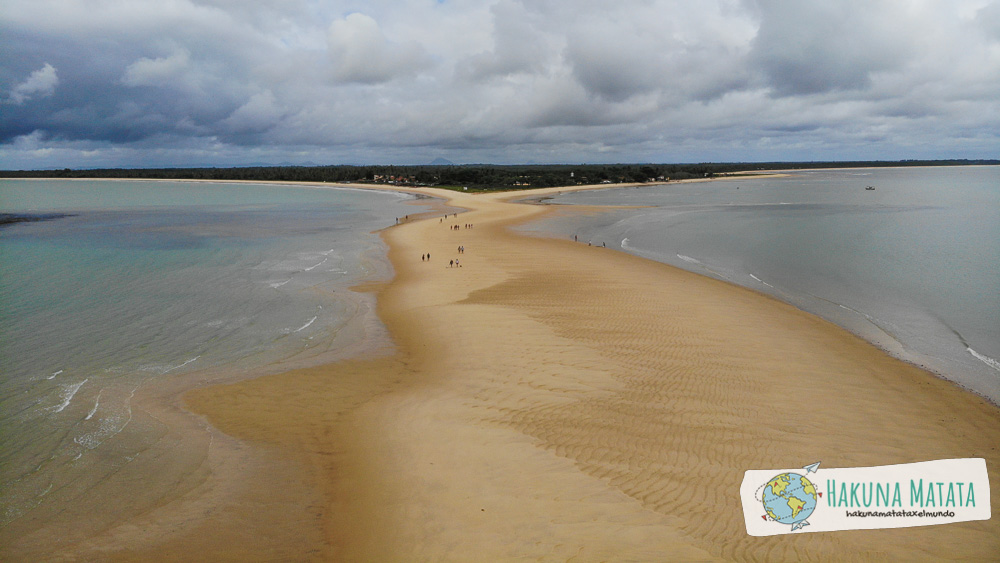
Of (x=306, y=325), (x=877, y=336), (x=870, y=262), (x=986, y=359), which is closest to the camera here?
(x=986, y=359)

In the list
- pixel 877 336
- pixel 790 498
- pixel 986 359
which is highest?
pixel 790 498

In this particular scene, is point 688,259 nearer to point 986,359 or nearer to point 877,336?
point 877,336

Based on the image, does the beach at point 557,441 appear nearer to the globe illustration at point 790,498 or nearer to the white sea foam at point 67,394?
the globe illustration at point 790,498

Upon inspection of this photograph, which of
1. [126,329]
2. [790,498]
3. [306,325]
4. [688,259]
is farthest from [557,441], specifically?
[688,259]

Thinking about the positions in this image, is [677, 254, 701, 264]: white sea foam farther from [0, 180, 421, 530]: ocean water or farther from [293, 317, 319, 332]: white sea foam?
[293, 317, 319, 332]: white sea foam

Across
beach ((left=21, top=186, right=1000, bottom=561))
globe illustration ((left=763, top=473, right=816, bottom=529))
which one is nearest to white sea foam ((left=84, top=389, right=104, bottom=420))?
beach ((left=21, top=186, right=1000, bottom=561))

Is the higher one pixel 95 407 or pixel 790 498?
pixel 790 498

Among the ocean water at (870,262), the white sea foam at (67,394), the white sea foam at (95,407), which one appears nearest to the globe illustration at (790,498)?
the ocean water at (870,262)
